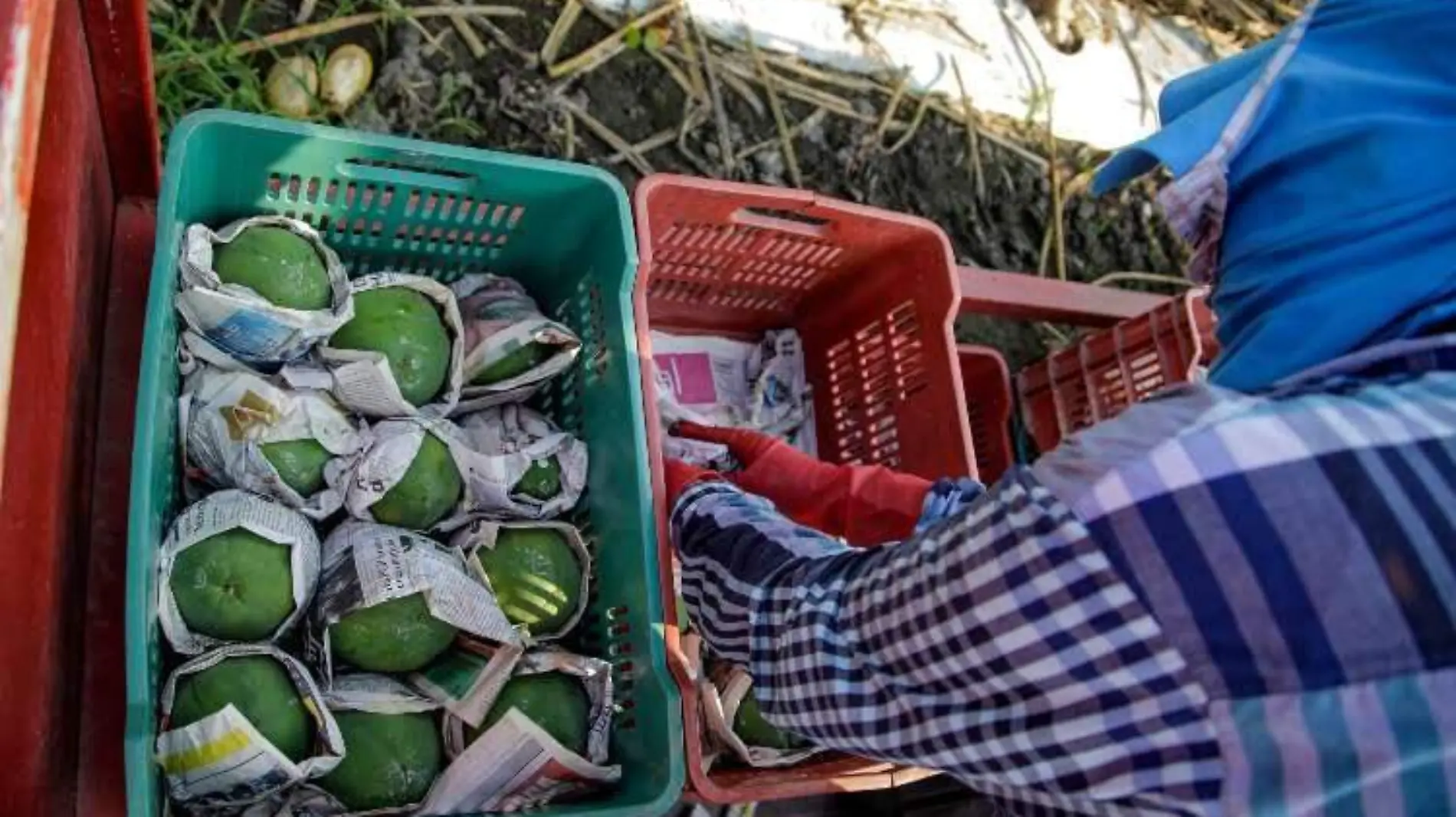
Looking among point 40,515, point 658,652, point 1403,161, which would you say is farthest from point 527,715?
point 1403,161

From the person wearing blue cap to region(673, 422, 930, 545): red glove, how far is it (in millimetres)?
415

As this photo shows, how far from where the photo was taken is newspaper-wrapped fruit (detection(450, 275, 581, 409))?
1.70 metres

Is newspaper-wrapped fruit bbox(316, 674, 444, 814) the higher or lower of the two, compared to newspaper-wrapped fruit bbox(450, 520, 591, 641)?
lower

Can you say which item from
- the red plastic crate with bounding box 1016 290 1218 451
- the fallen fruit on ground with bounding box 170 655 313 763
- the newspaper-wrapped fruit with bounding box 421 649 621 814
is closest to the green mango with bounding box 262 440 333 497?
the fallen fruit on ground with bounding box 170 655 313 763

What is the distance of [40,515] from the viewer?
1166 millimetres

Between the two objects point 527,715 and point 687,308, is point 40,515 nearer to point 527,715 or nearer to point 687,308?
point 527,715

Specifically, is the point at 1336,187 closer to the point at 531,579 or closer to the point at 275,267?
the point at 531,579

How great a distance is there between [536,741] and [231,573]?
0.39 metres

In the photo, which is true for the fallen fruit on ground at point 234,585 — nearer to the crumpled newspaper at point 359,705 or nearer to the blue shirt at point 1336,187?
the crumpled newspaper at point 359,705

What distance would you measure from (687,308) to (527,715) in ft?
2.62

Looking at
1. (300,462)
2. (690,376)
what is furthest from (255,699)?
(690,376)

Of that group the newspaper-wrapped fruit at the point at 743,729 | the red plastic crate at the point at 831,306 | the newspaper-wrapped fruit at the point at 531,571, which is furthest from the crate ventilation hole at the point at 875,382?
the newspaper-wrapped fruit at the point at 531,571

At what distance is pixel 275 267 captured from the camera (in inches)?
Answer: 59.3

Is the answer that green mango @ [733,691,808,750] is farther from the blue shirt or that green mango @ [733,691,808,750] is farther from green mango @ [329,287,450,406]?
the blue shirt
